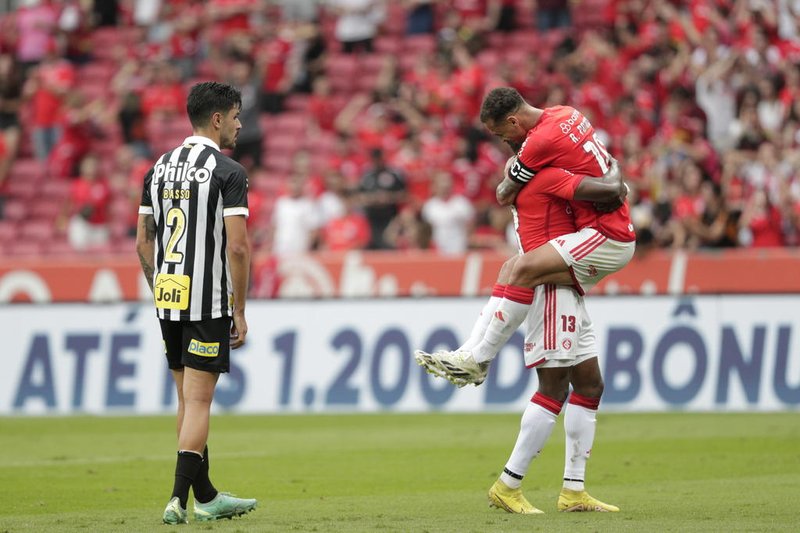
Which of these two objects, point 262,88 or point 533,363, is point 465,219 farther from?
point 533,363

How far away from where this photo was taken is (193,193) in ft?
26.1

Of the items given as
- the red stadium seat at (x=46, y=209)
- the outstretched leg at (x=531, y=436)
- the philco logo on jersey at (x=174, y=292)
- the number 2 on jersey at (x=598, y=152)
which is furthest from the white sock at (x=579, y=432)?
the red stadium seat at (x=46, y=209)

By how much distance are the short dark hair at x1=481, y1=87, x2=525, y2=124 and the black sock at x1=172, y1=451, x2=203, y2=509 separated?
104 inches

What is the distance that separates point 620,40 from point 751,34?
228 centimetres

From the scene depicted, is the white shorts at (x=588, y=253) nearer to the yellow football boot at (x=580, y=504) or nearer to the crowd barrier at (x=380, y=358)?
the yellow football boot at (x=580, y=504)

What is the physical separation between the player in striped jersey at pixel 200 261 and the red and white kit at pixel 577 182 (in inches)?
68.9

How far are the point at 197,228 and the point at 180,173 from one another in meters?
0.33

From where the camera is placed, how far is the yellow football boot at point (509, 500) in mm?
8367

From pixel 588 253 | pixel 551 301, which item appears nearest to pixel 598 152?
pixel 588 253

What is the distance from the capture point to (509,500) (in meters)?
8.41

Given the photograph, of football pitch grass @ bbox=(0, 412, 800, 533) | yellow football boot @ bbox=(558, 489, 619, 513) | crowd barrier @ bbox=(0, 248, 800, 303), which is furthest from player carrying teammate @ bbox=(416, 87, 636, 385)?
crowd barrier @ bbox=(0, 248, 800, 303)

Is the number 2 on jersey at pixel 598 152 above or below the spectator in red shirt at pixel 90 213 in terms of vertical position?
above

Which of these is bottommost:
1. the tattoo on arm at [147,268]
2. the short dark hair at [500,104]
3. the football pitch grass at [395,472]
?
the football pitch grass at [395,472]

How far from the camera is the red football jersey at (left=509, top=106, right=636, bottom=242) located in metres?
8.38
